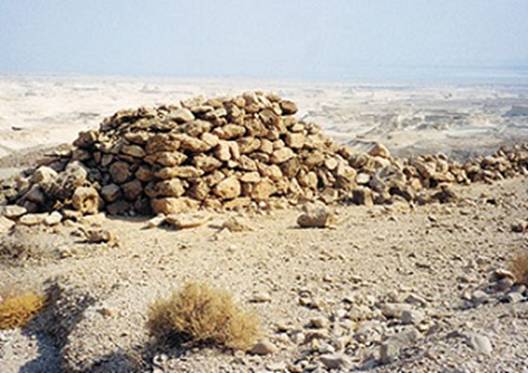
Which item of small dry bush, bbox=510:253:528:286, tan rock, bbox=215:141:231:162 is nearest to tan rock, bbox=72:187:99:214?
tan rock, bbox=215:141:231:162

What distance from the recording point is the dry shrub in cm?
746

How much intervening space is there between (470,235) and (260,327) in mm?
4651

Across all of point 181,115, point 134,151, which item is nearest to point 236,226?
point 134,151

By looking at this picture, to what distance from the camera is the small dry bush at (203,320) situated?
18.5 feet

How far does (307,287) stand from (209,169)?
4.65 meters

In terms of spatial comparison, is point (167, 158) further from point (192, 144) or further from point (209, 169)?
point (209, 169)

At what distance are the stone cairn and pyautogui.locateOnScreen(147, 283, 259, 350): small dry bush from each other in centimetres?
498

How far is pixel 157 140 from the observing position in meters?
11.0

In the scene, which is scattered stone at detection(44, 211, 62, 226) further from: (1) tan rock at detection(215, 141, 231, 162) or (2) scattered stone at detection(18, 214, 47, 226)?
(1) tan rock at detection(215, 141, 231, 162)

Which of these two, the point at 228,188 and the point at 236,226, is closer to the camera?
the point at 236,226

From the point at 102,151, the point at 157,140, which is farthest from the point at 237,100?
the point at 102,151

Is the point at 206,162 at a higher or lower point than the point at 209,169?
higher

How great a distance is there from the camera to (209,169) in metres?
11.4

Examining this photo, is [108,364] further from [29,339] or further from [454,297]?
[454,297]
